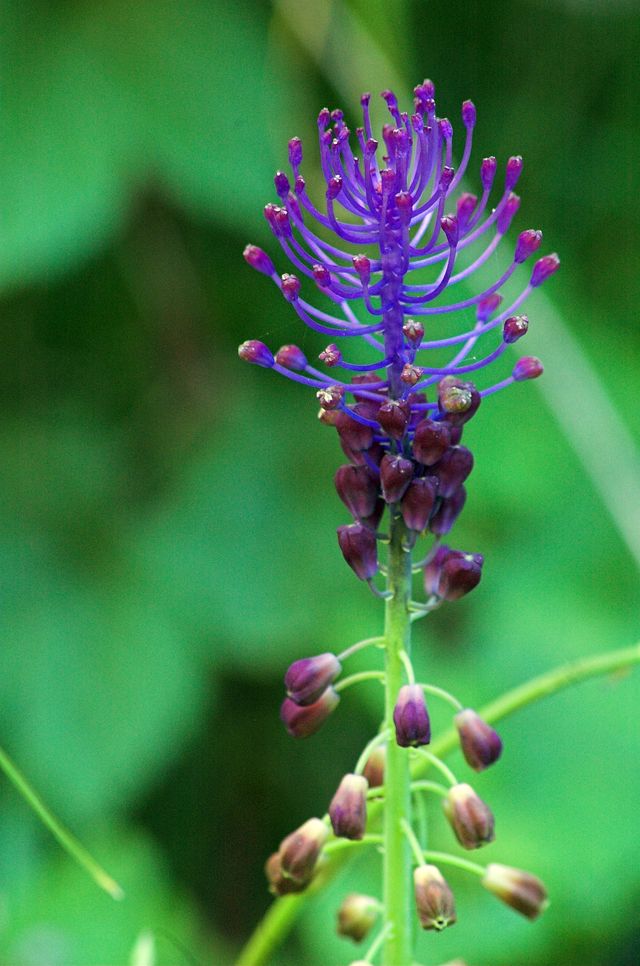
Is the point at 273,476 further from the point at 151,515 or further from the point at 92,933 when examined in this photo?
the point at 92,933

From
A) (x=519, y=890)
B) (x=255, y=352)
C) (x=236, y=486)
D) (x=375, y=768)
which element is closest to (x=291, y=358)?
(x=255, y=352)

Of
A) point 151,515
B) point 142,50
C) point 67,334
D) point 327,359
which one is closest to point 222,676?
point 151,515

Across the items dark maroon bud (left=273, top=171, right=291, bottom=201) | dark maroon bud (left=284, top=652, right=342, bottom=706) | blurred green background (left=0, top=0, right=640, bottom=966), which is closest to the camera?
dark maroon bud (left=273, top=171, right=291, bottom=201)

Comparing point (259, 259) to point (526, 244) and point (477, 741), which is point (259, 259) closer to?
point (526, 244)

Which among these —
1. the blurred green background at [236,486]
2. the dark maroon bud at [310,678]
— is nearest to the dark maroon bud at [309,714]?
the dark maroon bud at [310,678]

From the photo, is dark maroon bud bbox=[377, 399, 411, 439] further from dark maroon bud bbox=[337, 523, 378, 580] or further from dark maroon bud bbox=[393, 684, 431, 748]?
dark maroon bud bbox=[393, 684, 431, 748]

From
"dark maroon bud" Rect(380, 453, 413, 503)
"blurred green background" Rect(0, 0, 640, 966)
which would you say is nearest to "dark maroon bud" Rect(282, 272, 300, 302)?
"dark maroon bud" Rect(380, 453, 413, 503)

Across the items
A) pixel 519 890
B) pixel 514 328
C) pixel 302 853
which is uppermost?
pixel 514 328
